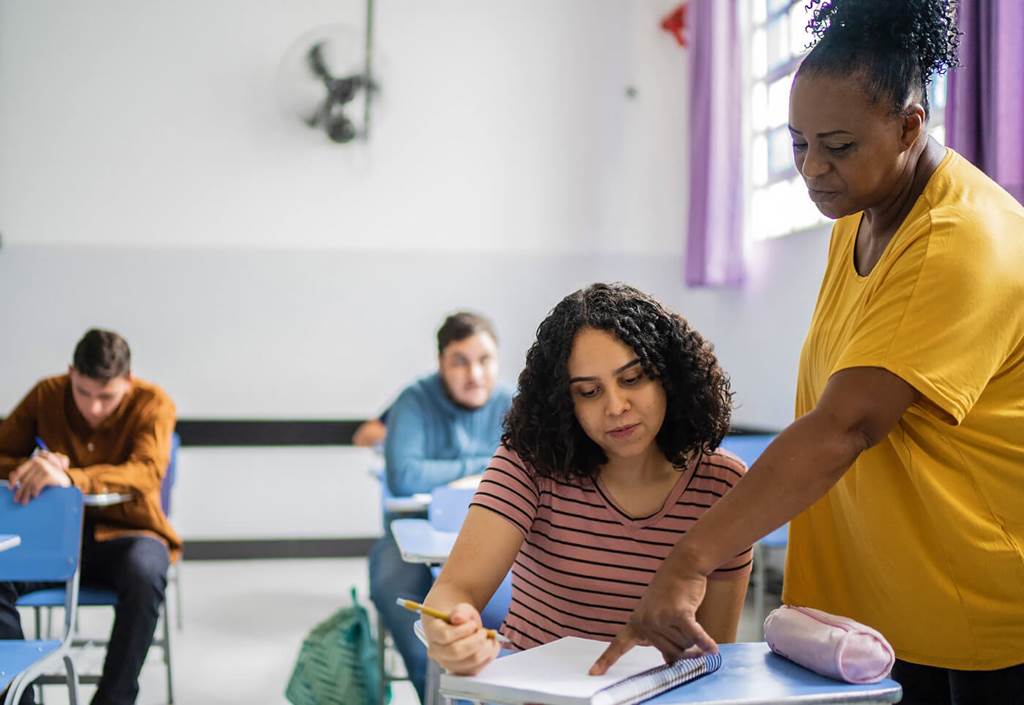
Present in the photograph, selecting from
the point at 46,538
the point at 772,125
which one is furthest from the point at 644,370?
the point at 772,125

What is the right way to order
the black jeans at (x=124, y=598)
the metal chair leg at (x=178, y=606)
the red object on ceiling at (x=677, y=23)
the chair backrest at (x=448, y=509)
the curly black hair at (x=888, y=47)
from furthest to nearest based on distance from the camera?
1. the red object on ceiling at (x=677, y=23)
2. the metal chair leg at (x=178, y=606)
3. the black jeans at (x=124, y=598)
4. the chair backrest at (x=448, y=509)
5. the curly black hair at (x=888, y=47)

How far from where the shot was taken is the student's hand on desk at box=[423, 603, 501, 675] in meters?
1.16

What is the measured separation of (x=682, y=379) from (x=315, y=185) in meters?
4.46

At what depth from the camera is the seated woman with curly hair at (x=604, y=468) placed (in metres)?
1.56

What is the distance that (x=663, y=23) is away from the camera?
19.3 ft

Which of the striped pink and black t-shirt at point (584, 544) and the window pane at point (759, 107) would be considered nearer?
the striped pink and black t-shirt at point (584, 544)

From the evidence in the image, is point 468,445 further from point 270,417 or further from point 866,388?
point 866,388

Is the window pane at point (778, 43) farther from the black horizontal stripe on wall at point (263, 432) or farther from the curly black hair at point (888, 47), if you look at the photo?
the curly black hair at point (888, 47)

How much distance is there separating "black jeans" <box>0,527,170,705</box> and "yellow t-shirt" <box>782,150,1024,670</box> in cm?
236

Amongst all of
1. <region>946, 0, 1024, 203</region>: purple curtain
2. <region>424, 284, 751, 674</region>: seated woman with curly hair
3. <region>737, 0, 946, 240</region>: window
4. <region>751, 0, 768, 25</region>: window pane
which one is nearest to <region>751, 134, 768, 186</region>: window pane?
<region>737, 0, 946, 240</region>: window

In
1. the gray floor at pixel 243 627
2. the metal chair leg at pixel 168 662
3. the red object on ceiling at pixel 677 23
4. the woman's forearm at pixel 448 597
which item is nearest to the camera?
the woman's forearm at pixel 448 597

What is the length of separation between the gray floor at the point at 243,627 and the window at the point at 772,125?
67.1 inches

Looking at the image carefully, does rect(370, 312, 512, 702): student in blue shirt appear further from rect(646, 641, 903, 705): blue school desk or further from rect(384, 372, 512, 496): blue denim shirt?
rect(646, 641, 903, 705): blue school desk

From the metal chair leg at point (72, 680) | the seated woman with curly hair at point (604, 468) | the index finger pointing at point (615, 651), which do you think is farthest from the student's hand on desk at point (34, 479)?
the index finger pointing at point (615, 651)
